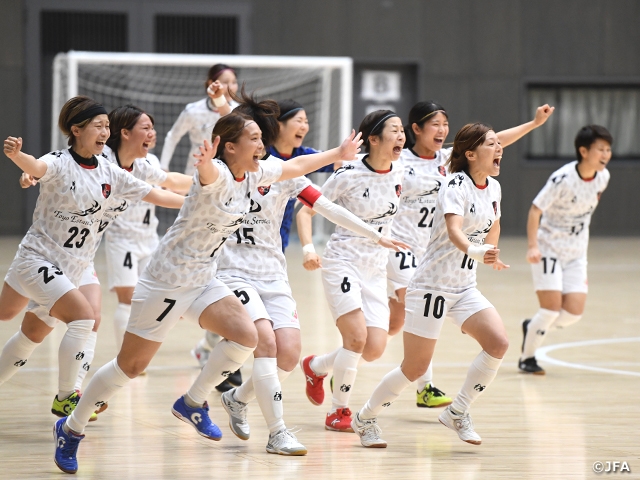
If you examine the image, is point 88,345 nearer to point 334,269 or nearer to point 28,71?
point 334,269

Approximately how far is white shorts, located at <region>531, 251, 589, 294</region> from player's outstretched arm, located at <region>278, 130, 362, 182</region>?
298 centimetres

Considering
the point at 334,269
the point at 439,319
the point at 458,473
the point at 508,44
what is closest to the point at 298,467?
the point at 458,473

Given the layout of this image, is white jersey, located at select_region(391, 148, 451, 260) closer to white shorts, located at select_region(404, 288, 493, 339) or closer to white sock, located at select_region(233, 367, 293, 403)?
white shorts, located at select_region(404, 288, 493, 339)

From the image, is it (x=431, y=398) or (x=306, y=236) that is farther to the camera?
(x=431, y=398)

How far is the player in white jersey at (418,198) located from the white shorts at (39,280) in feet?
7.28

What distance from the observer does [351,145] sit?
4871 millimetres

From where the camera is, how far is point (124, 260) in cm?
721

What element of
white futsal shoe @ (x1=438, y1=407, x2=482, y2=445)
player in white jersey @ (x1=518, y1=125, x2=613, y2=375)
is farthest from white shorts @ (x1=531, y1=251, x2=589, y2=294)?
white futsal shoe @ (x1=438, y1=407, x2=482, y2=445)

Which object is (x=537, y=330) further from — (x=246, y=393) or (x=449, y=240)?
(x=246, y=393)

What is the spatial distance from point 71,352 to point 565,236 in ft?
12.9

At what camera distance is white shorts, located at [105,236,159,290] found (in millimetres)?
7184

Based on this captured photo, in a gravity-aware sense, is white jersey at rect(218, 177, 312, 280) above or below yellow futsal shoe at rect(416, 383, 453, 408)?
above

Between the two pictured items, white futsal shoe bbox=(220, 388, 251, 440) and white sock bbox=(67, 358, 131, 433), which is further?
white futsal shoe bbox=(220, 388, 251, 440)

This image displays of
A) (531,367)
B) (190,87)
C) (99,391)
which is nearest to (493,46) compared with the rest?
(190,87)
